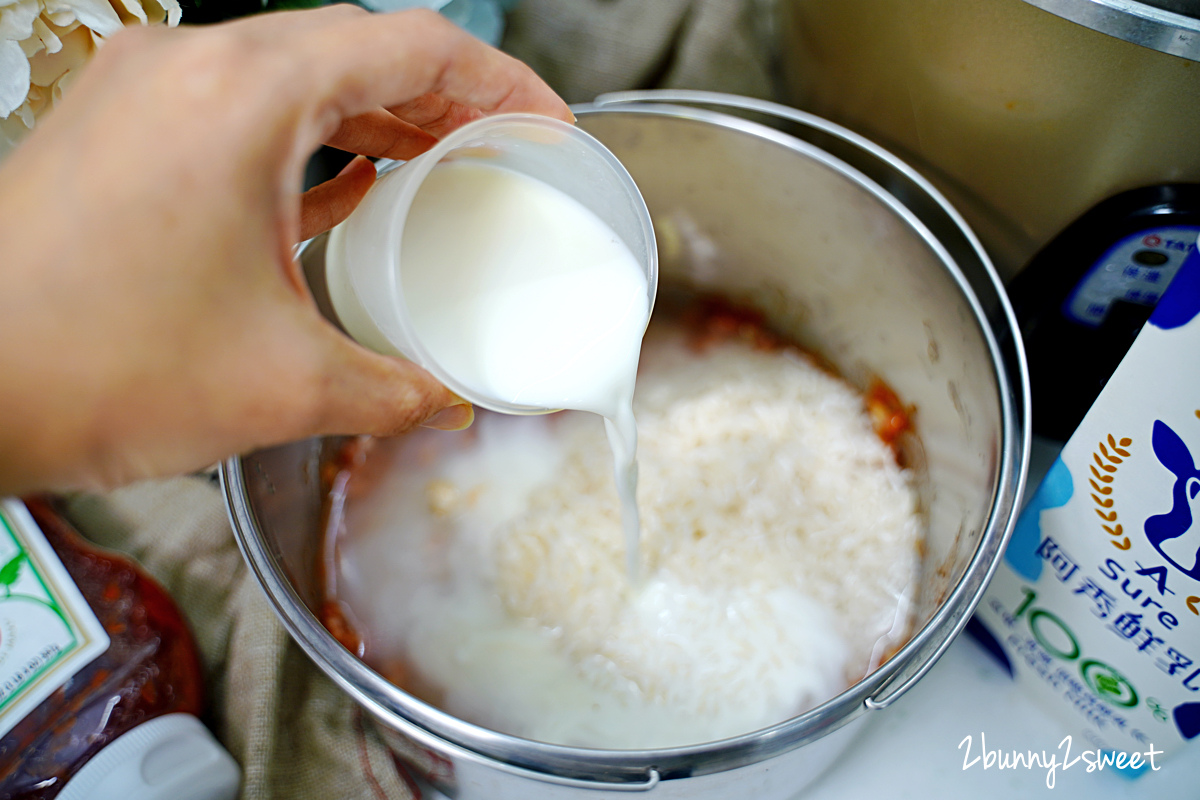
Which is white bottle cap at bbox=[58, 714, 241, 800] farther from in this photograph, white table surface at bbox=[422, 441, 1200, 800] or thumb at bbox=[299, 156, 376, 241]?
thumb at bbox=[299, 156, 376, 241]

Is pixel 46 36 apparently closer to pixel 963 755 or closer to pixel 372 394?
pixel 372 394

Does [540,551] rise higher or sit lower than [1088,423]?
lower

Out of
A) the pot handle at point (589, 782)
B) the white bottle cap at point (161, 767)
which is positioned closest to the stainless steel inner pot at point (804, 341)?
the pot handle at point (589, 782)

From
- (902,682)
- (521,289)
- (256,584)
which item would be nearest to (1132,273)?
(902,682)

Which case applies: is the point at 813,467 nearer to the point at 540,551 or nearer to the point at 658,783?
the point at 540,551

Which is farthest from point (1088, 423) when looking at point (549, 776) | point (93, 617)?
point (93, 617)

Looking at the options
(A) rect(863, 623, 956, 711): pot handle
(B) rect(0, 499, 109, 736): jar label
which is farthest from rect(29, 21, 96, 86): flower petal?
(A) rect(863, 623, 956, 711): pot handle
